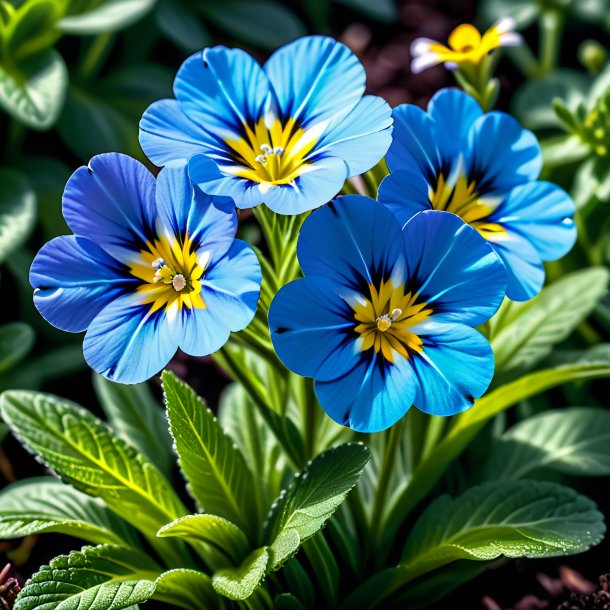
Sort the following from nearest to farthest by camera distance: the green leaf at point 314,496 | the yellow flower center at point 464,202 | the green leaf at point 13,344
A: 1. the green leaf at point 314,496
2. the yellow flower center at point 464,202
3. the green leaf at point 13,344

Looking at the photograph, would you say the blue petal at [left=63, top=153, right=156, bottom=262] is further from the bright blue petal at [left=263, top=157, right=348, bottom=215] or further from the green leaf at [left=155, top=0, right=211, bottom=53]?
the green leaf at [left=155, top=0, right=211, bottom=53]

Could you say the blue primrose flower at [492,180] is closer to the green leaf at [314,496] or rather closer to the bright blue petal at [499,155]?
the bright blue petal at [499,155]

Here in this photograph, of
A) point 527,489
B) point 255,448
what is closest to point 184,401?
point 255,448

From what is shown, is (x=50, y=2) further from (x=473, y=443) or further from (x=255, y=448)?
(x=473, y=443)

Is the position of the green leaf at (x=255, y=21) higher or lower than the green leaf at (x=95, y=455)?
higher

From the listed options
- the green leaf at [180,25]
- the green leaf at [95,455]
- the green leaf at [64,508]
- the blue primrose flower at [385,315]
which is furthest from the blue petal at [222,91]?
the green leaf at [180,25]

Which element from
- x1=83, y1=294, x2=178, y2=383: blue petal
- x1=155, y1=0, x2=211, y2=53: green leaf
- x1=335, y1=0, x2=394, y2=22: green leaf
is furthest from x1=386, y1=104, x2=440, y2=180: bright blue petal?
x1=335, y1=0, x2=394, y2=22: green leaf

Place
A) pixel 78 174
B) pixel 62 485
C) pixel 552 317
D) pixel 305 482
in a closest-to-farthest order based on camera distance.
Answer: pixel 78 174, pixel 305 482, pixel 62 485, pixel 552 317
